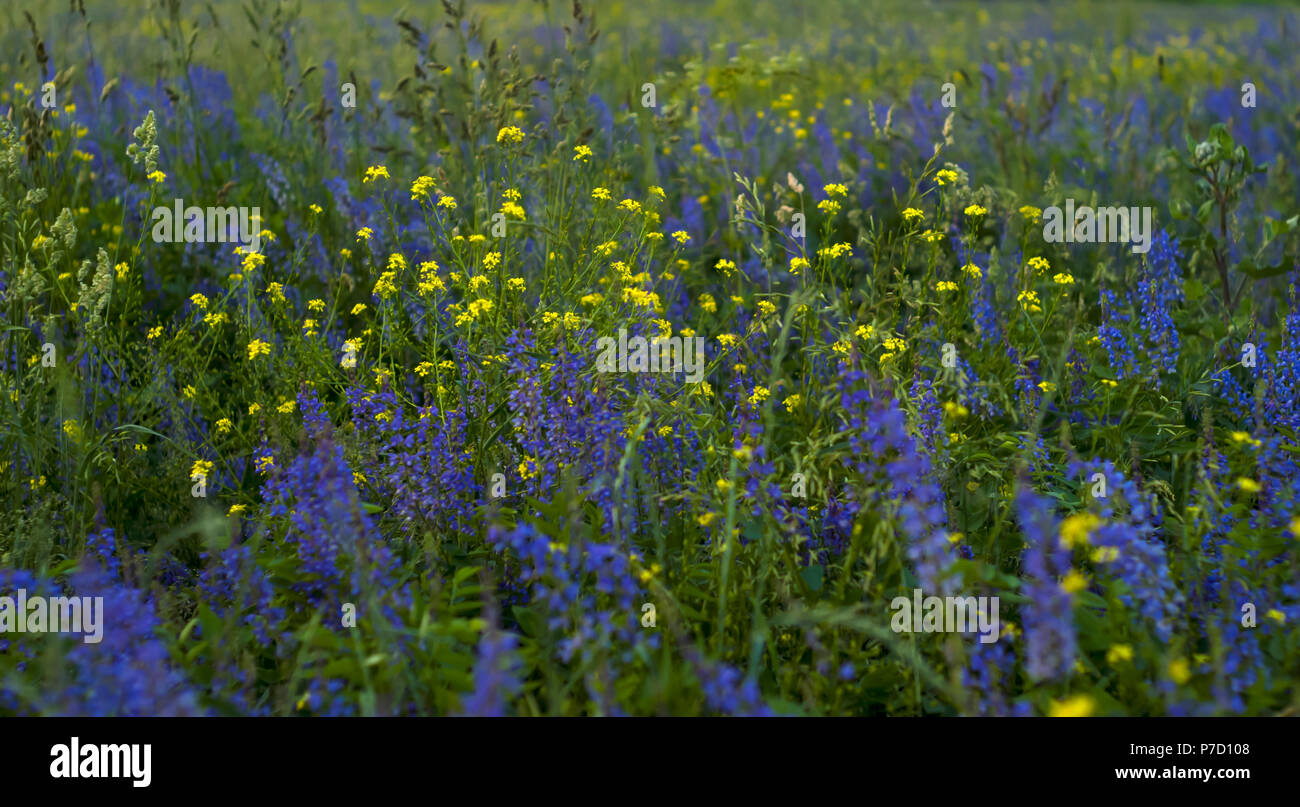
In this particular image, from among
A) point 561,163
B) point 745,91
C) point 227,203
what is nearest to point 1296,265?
point 561,163

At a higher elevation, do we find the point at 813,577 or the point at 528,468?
the point at 528,468

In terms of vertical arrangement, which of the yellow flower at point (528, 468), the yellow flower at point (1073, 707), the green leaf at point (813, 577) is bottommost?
the yellow flower at point (1073, 707)

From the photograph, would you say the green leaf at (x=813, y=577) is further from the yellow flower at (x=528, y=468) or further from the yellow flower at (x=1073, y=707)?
the yellow flower at (x=528, y=468)

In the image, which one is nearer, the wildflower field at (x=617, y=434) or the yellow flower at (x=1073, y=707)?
the yellow flower at (x=1073, y=707)

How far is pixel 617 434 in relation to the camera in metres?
2.53

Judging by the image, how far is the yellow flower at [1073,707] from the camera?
5.06ft

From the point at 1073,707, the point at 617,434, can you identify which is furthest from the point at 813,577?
the point at 1073,707

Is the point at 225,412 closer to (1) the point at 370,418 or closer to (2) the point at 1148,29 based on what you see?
(1) the point at 370,418

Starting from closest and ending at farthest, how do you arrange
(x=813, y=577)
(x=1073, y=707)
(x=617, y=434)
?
(x=1073, y=707) < (x=813, y=577) < (x=617, y=434)

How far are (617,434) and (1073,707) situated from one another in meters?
1.24

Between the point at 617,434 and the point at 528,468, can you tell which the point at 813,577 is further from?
the point at 528,468

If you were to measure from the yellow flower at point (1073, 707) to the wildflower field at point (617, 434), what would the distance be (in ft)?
0.10

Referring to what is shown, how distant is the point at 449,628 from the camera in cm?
184

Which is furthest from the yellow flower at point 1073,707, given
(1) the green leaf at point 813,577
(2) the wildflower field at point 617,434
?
(1) the green leaf at point 813,577
